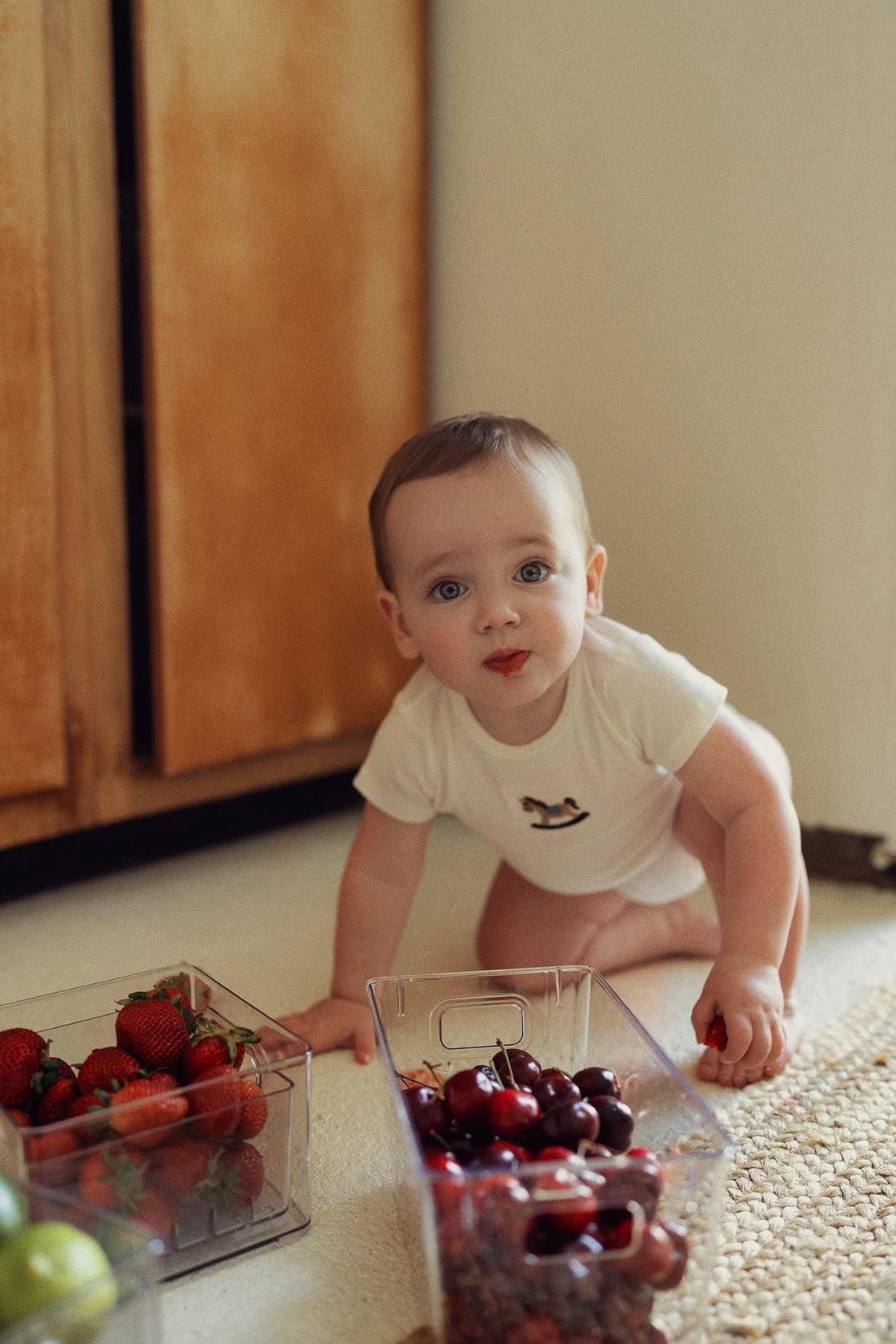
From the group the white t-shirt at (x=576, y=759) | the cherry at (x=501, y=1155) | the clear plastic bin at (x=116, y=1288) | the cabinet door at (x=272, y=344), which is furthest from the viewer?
the cabinet door at (x=272, y=344)

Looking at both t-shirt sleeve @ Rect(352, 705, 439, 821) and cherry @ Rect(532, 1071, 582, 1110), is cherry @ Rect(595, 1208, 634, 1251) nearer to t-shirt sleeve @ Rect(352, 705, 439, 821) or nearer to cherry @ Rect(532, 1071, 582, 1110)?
cherry @ Rect(532, 1071, 582, 1110)

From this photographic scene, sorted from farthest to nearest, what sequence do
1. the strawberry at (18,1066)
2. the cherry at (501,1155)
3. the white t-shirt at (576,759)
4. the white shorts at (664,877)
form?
the white shorts at (664,877) → the white t-shirt at (576,759) → the strawberry at (18,1066) → the cherry at (501,1155)

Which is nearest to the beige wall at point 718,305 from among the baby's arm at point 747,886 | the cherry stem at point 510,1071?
the baby's arm at point 747,886

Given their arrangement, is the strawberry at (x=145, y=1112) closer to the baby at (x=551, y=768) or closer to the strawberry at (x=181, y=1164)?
the strawberry at (x=181, y=1164)

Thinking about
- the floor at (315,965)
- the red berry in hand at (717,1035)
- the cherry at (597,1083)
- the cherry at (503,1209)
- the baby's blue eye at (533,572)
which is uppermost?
the baby's blue eye at (533,572)

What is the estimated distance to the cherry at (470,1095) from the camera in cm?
67

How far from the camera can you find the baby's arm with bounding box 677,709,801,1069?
0.86 meters

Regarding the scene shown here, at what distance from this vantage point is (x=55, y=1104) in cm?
69

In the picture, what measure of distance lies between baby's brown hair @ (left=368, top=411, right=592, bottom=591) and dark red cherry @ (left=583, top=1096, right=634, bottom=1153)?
449 mm

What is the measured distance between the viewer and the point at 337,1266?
0.70 meters

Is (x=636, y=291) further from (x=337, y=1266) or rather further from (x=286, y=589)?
(x=337, y=1266)

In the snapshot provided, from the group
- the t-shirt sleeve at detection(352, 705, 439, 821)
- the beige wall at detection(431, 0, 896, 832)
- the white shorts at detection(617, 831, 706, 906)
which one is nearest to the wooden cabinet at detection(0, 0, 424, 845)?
the beige wall at detection(431, 0, 896, 832)

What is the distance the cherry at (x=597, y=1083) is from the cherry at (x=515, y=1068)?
0.03 m

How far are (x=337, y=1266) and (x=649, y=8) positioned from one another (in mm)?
1287
